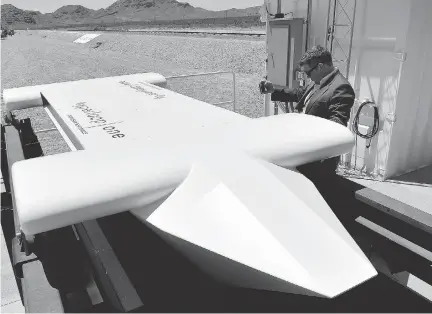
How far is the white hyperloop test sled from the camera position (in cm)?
187

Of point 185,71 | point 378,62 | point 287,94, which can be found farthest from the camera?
point 185,71

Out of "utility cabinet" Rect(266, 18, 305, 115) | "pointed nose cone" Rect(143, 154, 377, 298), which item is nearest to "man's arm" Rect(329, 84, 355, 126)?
"pointed nose cone" Rect(143, 154, 377, 298)

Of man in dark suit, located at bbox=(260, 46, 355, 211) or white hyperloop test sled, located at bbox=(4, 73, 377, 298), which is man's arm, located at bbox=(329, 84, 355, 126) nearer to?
man in dark suit, located at bbox=(260, 46, 355, 211)

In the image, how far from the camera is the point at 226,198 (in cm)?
209

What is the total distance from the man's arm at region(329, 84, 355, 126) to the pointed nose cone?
136 cm

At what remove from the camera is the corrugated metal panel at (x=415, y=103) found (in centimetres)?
487

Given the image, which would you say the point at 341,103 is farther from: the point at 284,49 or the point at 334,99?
the point at 284,49

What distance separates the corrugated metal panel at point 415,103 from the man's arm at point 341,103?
1.91 meters

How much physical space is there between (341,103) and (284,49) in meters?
2.97

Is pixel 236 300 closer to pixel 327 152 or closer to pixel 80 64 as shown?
pixel 327 152

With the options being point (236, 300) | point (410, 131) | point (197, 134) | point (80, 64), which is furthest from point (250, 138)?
point (80, 64)

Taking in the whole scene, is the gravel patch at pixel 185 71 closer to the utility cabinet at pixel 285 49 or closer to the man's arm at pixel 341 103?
the utility cabinet at pixel 285 49

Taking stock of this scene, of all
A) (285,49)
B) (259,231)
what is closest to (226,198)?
(259,231)

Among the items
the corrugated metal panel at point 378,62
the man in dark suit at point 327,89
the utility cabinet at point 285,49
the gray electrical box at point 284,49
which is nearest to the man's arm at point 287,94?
the man in dark suit at point 327,89
